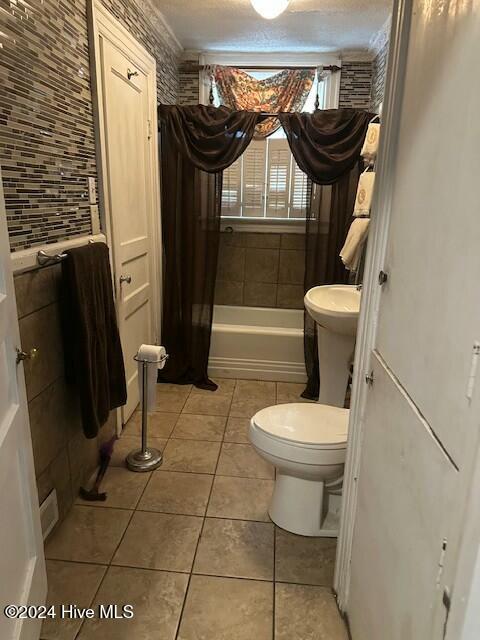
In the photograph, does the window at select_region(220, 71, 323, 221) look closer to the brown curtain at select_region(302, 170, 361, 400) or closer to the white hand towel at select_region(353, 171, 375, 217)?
the brown curtain at select_region(302, 170, 361, 400)

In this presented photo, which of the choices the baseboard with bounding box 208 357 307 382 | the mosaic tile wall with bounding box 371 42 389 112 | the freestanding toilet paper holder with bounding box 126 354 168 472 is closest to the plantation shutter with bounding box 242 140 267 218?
the mosaic tile wall with bounding box 371 42 389 112

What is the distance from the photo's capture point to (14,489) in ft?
3.86

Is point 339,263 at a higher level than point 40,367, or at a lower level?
higher

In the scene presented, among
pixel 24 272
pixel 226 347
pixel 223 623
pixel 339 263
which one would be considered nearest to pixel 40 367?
pixel 24 272

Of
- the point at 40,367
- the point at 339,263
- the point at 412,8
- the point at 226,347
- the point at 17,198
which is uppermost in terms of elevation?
the point at 412,8

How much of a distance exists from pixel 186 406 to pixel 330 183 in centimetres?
175

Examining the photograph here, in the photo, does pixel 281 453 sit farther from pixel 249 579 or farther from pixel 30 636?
pixel 30 636

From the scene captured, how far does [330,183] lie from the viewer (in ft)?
9.27

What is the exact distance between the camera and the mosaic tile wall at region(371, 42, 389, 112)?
9.86ft

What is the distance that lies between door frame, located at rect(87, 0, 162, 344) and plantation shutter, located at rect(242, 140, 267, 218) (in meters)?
0.91

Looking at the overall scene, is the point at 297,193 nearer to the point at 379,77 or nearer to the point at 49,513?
the point at 379,77

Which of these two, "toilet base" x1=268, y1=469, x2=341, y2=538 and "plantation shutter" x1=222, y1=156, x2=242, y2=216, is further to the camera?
"plantation shutter" x1=222, y1=156, x2=242, y2=216

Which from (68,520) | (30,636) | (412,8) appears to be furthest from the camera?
(68,520)

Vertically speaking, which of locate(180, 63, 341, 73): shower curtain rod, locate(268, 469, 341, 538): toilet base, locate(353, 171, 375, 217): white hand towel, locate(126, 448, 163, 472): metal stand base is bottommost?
locate(126, 448, 163, 472): metal stand base
